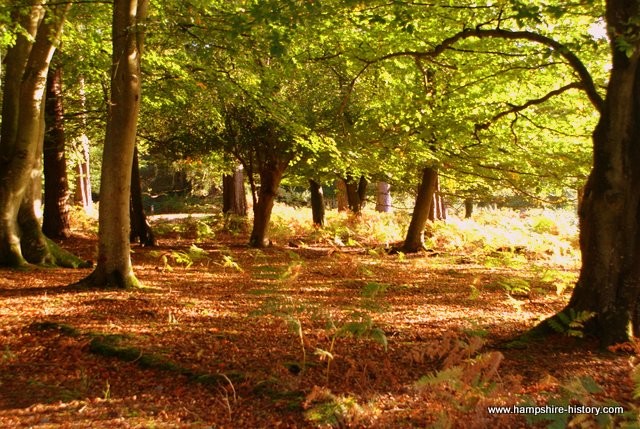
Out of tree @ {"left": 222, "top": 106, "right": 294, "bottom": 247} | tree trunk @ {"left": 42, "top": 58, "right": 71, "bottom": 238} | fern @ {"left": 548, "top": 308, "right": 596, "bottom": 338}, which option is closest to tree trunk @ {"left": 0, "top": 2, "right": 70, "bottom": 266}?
tree trunk @ {"left": 42, "top": 58, "right": 71, "bottom": 238}

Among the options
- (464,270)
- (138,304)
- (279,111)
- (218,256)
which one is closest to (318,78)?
(279,111)

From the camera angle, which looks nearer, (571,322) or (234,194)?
(571,322)

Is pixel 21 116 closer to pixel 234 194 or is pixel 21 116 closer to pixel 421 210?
pixel 421 210

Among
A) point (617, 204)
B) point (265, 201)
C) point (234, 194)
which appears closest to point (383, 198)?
point (234, 194)

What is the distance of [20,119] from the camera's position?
8.35 meters

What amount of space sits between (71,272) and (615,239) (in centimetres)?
824

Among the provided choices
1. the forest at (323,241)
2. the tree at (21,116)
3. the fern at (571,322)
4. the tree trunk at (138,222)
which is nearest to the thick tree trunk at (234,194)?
the forest at (323,241)

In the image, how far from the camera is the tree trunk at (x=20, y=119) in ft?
27.0

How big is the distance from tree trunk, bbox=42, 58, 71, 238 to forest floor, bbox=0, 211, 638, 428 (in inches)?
195

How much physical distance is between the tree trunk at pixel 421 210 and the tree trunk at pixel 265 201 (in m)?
4.11

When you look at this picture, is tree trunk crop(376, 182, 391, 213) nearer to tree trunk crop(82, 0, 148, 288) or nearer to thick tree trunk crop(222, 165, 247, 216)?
thick tree trunk crop(222, 165, 247, 216)

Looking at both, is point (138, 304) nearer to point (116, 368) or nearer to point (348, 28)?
point (116, 368)

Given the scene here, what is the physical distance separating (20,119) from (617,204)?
895 centimetres

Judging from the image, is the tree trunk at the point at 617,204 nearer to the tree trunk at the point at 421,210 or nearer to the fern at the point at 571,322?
the fern at the point at 571,322
